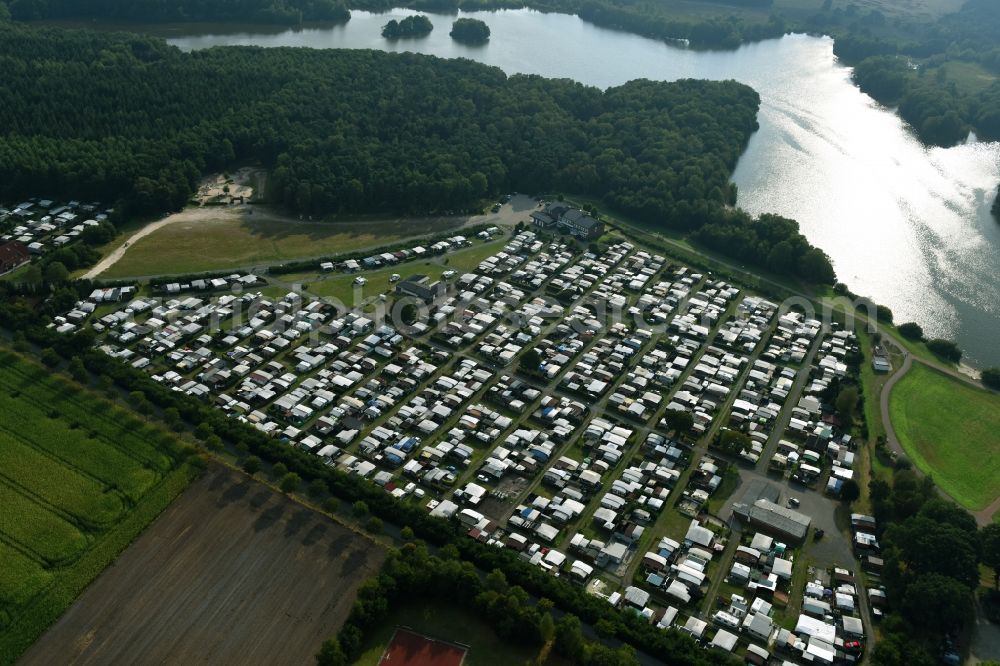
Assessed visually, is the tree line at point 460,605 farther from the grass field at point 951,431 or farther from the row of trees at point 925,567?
the grass field at point 951,431

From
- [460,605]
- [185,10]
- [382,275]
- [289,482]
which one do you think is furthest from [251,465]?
[185,10]

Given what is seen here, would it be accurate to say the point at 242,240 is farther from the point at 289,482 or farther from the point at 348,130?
the point at 289,482

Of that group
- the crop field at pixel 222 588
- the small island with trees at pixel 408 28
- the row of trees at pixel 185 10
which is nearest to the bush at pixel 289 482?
the crop field at pixel 222 588

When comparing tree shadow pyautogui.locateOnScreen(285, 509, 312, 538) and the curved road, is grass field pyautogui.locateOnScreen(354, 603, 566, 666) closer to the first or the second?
tree shadow pyautogui.locateOnScreen(285, 509, 312, 538)

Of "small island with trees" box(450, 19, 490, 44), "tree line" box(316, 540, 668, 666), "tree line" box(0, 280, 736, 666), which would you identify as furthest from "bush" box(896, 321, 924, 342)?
"small island with trees" box(450, 19, 490, 44)

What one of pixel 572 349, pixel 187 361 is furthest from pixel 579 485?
pixel 187 361

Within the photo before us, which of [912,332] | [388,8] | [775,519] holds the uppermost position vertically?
[775,519]
